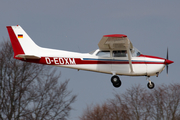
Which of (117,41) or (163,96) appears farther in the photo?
(163,96)

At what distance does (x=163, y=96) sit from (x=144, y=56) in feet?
57.4

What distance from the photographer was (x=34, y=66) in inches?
1388

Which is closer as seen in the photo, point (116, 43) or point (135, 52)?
point (116, 43)

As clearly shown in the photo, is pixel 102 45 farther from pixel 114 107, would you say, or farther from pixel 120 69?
pixel 114 107

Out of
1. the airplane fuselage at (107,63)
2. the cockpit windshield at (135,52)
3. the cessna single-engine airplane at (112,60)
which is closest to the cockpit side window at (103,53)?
the cessna single-engine airplane at (112,60)

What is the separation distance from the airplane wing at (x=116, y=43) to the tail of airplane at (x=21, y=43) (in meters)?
4.08

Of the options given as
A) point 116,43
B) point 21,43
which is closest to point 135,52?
point 116,43

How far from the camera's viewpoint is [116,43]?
72.1 ft

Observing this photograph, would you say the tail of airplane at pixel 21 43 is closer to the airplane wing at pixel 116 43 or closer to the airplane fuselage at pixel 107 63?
the airplane fuselage at pixel 107 63

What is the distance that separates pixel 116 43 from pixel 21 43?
5.67 m

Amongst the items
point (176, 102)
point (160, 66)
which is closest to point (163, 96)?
point (176, 102)

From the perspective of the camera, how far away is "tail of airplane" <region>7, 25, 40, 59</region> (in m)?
24.0

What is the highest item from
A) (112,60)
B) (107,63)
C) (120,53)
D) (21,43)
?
(21,43)

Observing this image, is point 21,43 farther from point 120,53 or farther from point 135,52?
point 135,52
